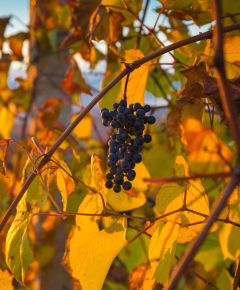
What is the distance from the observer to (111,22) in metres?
1.01

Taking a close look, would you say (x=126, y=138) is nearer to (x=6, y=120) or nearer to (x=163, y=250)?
(x=163, y=250)

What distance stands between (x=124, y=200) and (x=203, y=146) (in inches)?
21.9

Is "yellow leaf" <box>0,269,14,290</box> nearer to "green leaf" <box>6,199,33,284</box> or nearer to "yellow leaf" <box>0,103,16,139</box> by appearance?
"green leaf" <box>6,199,33,284</box>

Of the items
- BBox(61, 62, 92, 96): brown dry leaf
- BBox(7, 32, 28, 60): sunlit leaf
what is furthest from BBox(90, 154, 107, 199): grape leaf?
BBox(7, 32, 28, 60): sunlit leaf

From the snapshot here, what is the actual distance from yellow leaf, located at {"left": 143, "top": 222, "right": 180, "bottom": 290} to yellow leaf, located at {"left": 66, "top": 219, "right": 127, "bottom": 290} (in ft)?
0.19

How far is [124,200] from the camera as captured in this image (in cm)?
93

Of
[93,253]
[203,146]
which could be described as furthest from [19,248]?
[203,146]

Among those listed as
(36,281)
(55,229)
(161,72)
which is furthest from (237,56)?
(36,281)

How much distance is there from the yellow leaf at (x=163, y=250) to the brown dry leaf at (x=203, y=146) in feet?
0.96

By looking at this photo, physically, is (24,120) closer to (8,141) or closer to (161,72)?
(161,72)

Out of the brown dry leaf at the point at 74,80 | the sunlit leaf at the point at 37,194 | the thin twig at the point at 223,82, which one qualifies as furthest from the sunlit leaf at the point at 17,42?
the thin twig at the point at 223,82

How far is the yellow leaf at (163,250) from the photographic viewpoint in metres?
0.66

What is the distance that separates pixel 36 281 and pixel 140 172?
101 cm

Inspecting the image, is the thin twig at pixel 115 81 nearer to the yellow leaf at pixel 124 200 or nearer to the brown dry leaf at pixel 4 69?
the yellow leaf at pixel 124 200
